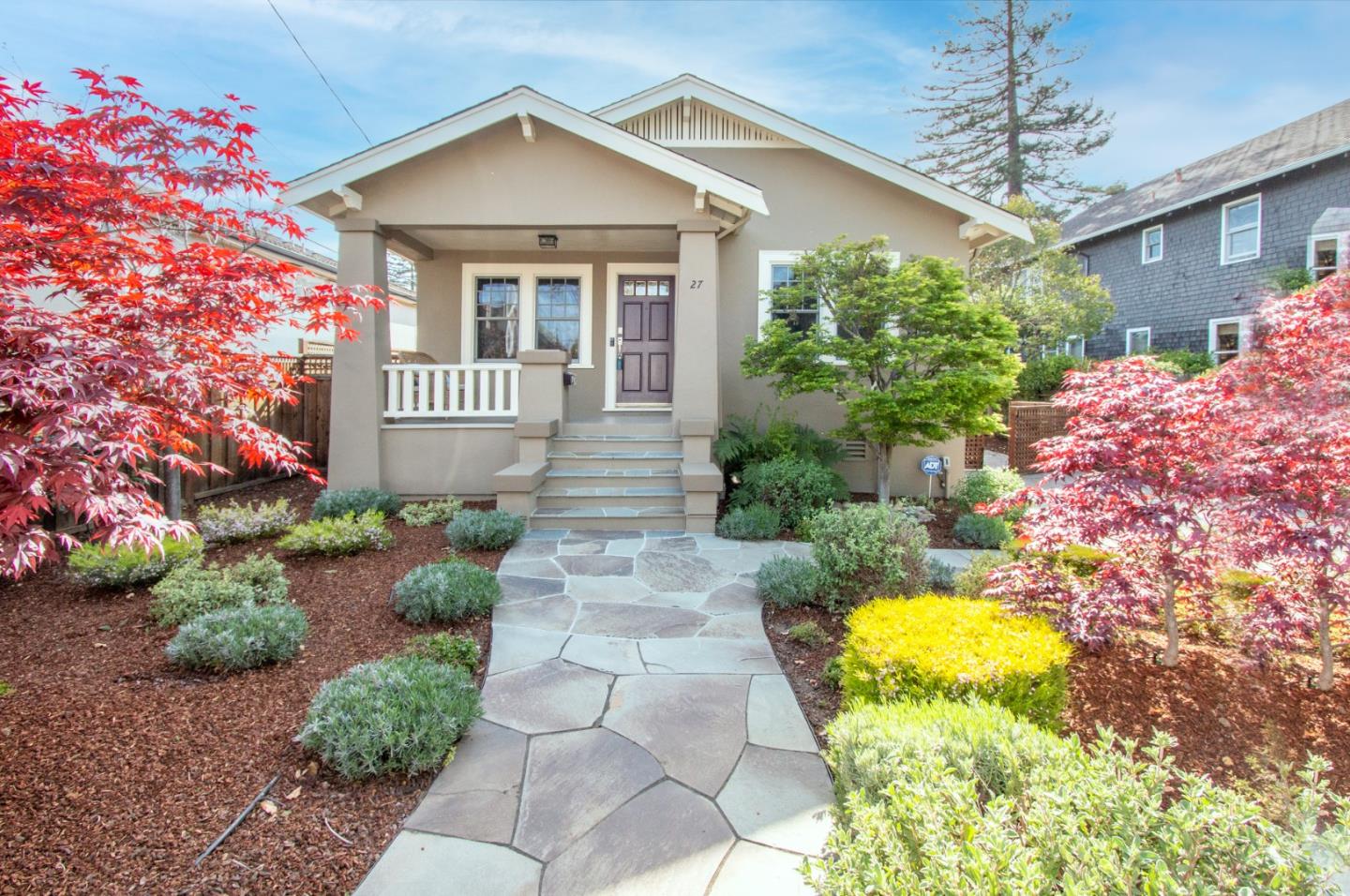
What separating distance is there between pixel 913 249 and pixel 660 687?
7368 millimetres

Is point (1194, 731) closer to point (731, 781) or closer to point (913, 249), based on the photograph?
point (731, 781)

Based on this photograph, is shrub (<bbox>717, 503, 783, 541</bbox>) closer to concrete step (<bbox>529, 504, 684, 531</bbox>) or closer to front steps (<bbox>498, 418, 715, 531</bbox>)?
front steps (<bbox>498, 418, 715, 531</bbox>)

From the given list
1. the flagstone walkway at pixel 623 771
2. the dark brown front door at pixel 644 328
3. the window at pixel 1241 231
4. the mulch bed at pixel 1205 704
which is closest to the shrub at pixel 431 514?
the flagstone walkway at pixel 623 771

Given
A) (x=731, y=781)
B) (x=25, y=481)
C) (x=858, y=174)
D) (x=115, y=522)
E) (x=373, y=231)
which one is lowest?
(x=731, y=781)

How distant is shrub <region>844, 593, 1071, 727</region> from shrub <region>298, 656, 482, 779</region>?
5.53 feet

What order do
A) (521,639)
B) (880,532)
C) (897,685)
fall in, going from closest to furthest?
1. (897,685)
2. (521,639)
3. (880,532)

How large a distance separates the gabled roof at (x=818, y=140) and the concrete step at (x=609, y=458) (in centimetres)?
439

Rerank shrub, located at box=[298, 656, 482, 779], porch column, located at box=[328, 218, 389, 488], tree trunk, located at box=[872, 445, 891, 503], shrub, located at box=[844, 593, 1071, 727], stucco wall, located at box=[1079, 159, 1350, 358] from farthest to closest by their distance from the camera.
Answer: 1. stucco wall, located at box=[1079, 159, 1350, 358]
2. tree trunk, located at box=[872, 445, 891, 503]
3. porch column, located at box=[328, 218, 389, 488]
4. shrub, located at box=[844, 593, 1071, 727]
5. shrub, located at box=[298, 656, 482, 779]

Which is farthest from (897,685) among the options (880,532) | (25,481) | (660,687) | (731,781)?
(25,481)

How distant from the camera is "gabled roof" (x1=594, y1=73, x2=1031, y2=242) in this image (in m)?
8.09

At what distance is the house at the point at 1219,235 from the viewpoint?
1228 cm

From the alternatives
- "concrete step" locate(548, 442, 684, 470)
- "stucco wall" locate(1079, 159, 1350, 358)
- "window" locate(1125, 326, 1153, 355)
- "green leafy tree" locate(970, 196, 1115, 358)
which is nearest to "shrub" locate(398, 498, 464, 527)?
"concrete step" locate(548, 442, 684, 470)

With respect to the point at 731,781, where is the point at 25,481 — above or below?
above

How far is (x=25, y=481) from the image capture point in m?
1.92
